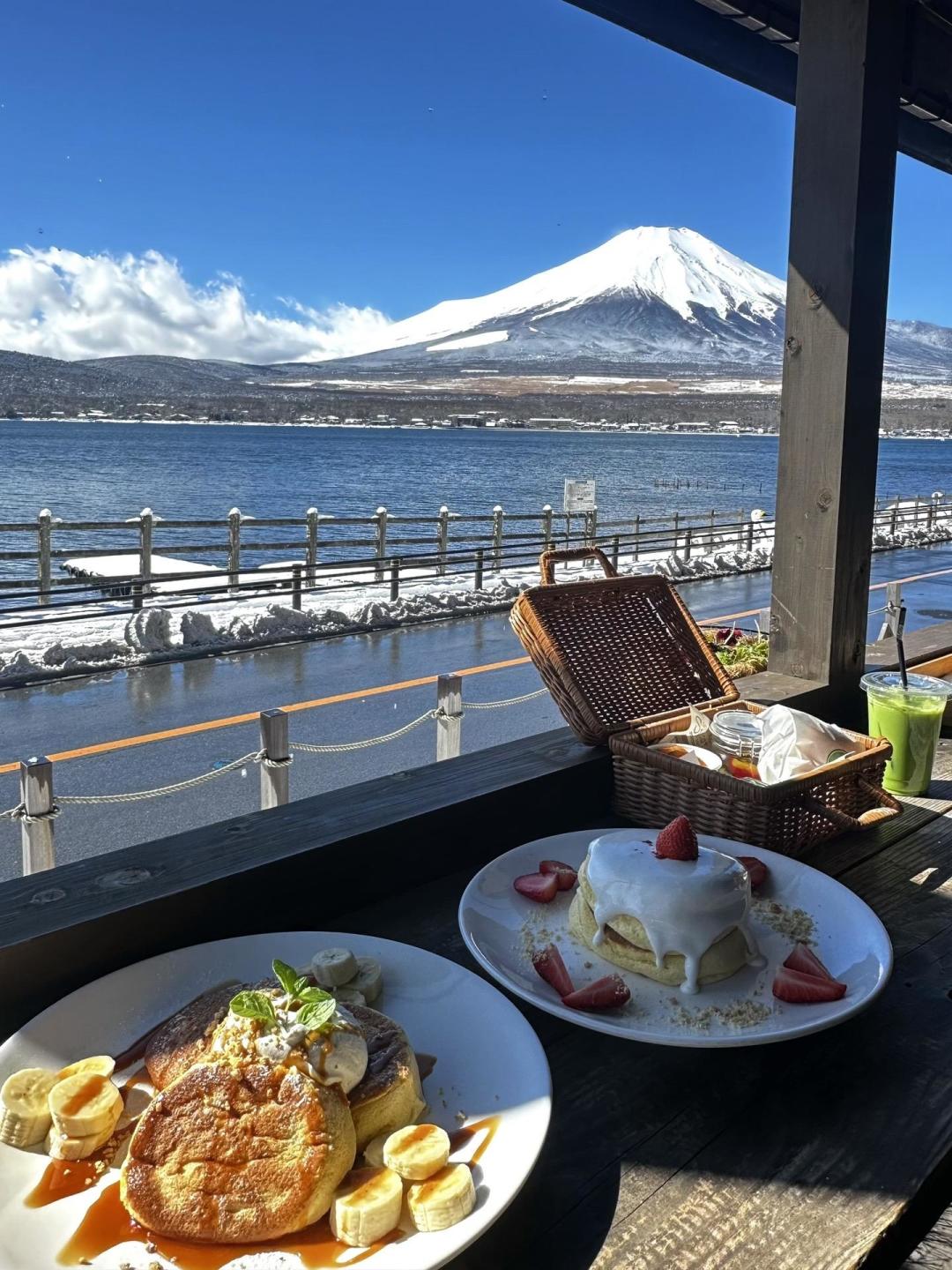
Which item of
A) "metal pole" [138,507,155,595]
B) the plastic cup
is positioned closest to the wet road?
"metal pole" [138,507,155,595]

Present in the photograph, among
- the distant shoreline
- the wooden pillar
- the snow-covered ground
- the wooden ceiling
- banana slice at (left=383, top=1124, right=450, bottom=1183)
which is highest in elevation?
the distant shoreline

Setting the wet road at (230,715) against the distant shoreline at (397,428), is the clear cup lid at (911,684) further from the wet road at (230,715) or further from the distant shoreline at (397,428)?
the distant shoreline at (397,428)

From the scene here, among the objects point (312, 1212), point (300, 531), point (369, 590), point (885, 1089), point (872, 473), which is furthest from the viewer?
point (300, 531)

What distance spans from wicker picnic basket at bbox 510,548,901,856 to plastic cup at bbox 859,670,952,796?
23 cm

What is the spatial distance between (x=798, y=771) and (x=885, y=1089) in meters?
0.73

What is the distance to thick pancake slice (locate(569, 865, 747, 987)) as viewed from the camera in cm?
111

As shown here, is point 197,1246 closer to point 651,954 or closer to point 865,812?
point 651,954

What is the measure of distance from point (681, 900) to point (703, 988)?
0.11 metres

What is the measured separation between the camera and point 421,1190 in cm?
75

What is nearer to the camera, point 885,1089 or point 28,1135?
point 28,1135

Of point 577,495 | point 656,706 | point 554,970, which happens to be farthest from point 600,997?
point 577,495

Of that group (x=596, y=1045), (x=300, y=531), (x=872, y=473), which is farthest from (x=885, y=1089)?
(x=300, y=531)

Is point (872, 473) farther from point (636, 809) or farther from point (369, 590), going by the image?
point (369, 590)

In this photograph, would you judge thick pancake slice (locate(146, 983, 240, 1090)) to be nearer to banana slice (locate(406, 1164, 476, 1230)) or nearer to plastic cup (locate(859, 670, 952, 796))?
banana slice (locate(406, 1164, 476, 1230))
